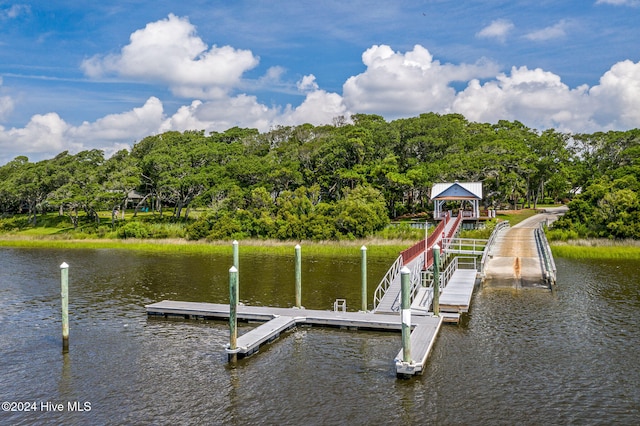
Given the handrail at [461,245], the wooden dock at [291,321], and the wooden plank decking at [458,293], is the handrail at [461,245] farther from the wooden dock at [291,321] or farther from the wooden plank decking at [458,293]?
the wooden dock at [291,321]

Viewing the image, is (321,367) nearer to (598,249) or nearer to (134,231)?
(598,249)

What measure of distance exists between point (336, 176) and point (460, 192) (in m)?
17.3

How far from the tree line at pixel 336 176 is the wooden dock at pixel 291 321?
27.7m

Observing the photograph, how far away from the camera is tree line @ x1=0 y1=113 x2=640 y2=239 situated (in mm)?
54062

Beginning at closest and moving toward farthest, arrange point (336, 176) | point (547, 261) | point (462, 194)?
A: point (547, 261)
point (462, 194)
point (336, 176)

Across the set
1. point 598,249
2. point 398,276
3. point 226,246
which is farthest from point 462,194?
point 398,276

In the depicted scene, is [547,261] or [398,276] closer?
[398,276]

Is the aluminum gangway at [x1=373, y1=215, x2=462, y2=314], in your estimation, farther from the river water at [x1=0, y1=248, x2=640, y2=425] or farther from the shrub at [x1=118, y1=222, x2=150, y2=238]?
the shrub at [x1=118, y1=222, x2=150, y2=238]

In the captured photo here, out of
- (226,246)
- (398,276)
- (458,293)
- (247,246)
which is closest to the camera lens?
(458,293)

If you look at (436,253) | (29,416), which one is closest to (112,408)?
(29,416)

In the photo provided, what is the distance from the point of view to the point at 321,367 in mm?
18312

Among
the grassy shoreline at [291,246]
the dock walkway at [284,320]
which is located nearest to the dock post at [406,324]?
the dock walkway at [284,320]

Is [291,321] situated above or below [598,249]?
below

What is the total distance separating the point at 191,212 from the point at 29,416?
5700 centimetres
